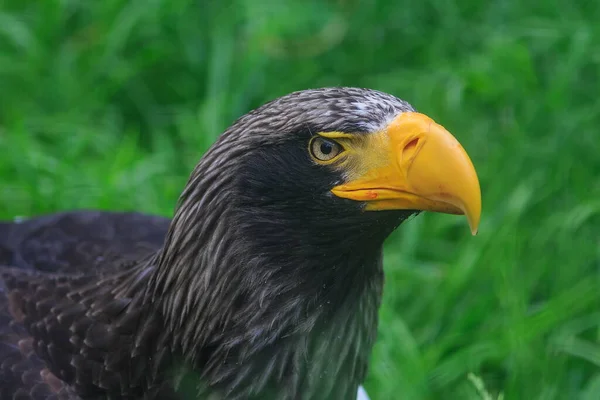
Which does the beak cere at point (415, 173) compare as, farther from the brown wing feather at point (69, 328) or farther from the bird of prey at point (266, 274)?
the brown wing feather at point (69, 328)

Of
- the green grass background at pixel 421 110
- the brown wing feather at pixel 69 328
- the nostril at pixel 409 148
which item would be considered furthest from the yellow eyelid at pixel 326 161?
the green grass background at pixel 421 110

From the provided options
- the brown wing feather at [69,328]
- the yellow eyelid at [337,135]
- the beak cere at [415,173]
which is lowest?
the brown wing feather at [69,328]

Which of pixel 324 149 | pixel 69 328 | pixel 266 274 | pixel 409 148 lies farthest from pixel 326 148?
pixel 69 328

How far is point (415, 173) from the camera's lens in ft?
10.1

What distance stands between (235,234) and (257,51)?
343 cm

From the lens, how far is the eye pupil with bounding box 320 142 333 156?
3.23 meters

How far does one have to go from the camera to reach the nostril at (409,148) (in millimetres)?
3094

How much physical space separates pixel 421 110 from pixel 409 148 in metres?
3.00

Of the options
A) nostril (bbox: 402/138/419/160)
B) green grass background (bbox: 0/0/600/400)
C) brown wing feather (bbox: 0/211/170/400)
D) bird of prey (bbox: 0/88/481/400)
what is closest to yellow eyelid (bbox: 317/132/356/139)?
bird of prey (bbox: 0/88/481/400)

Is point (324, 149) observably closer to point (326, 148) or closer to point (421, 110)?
point (326, 148)

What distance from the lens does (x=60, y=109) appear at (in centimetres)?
659

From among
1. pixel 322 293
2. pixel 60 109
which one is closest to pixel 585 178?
pixel 322 293

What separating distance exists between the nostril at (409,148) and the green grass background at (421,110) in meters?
1.82

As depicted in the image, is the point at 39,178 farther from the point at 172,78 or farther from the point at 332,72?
the point at 332,72
